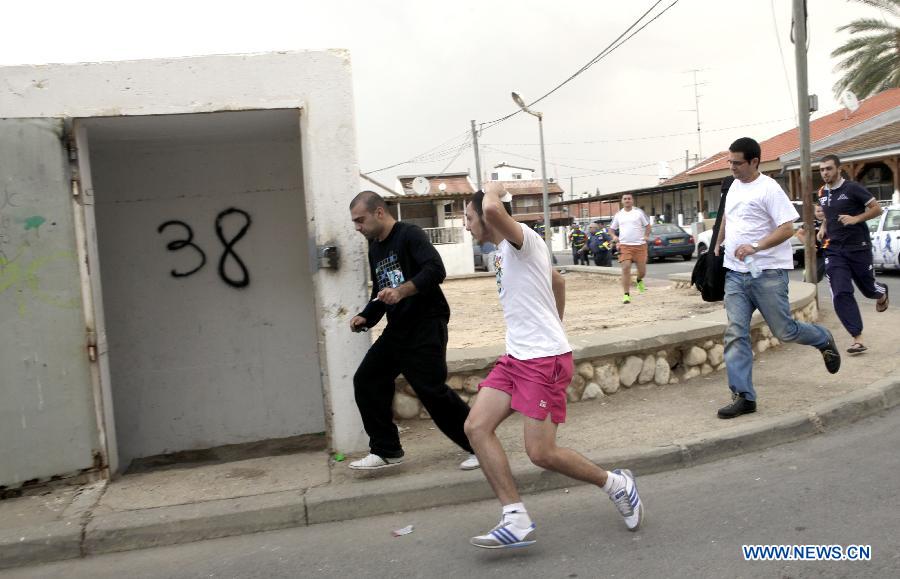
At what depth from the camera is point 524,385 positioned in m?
3.55

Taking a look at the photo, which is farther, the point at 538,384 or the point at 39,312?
the point at 39,312

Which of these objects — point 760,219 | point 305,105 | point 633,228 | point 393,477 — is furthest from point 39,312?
point 633,228

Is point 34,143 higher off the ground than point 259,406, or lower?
higher

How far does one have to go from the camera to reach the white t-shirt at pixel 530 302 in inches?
142

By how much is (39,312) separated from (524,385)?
305 centimetres

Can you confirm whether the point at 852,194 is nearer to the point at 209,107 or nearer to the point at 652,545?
the point at 652,545

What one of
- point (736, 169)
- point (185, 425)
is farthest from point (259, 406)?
point (736, 169)

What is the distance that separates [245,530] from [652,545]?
216 centimetres

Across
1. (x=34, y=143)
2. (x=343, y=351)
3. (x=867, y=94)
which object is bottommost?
(x=343, y=351)

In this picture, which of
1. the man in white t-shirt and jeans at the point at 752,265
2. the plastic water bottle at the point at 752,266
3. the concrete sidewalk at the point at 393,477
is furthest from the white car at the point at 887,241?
the plastic water bottle at the point at 752,266

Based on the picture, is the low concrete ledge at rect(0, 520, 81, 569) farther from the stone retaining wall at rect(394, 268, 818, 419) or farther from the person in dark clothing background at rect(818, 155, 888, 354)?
the person in dark clothing background at rect(818, 155, 888, 354)

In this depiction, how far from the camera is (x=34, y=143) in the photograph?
4.62 meters

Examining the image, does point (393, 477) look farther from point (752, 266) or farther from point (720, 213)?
point (720, 213)

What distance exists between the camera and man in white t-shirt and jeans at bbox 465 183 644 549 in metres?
3.49
